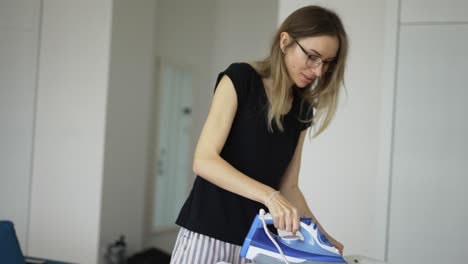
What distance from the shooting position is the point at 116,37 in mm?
3709

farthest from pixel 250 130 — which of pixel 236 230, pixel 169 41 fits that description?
pixel 169 41

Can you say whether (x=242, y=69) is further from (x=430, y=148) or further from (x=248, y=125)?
(x=430, y=148)

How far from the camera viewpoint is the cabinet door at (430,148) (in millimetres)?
2662

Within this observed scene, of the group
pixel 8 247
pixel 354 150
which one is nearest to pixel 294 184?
pixel 8 247

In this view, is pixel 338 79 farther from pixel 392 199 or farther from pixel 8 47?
pixel 8 47

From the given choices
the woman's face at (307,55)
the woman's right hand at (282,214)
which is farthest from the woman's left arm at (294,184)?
the woman's right hand at (282,214)

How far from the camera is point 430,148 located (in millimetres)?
2703

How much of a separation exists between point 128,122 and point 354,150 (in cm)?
206

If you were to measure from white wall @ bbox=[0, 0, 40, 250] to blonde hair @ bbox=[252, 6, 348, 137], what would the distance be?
2904mm

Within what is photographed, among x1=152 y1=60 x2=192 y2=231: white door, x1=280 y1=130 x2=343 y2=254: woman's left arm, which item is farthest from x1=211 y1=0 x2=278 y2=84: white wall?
x1=280 y1=130 x2=343 y2=254: woman's left arm

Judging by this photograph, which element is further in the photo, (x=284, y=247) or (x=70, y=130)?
(x=70, y=130)

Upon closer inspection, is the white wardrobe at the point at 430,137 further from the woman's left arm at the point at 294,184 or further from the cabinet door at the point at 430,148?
the woman's left arm at the point at 294,184

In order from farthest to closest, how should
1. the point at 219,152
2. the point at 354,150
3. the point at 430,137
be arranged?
the point at 354,150 → the point at 430,137 → the point at 219,152

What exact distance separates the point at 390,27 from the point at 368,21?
15 centimetres
